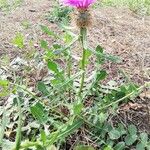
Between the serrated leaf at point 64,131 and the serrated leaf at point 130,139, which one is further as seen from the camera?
the serrated leaf at point 130,139

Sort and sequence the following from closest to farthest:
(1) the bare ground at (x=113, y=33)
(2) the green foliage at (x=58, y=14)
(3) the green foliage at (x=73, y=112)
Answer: (3) the green foliage at (x=73, y=112) → (1) the bare ground at (x=113, y=33) → (2) the green foliage at (x=58, y=14)

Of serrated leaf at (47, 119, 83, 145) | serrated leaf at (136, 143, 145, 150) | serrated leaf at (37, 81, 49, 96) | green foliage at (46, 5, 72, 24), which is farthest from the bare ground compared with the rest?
serrated leaf at (37, 81, 49, 96)

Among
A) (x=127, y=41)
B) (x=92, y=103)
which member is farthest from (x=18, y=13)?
(x=92, y=103)

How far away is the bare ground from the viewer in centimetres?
295

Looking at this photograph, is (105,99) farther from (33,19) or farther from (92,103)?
(33,19)

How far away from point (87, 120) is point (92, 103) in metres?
0.22

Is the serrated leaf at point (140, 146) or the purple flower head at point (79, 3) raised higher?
the purple flower head at point (79, 3)

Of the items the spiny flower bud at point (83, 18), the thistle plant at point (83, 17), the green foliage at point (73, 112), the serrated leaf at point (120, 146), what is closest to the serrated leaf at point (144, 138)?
the green foliage at point (73, 112)

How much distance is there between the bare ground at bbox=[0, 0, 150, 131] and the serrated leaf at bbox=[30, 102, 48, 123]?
1.63 feet

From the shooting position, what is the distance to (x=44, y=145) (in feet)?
6.94

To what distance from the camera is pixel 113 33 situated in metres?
3.87

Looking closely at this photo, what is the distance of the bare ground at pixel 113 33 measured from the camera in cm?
295

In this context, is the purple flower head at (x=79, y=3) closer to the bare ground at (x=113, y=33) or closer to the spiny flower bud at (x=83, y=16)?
the spiny flower bud at (x=83, y=16)

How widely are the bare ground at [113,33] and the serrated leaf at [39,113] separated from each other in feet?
1.63
